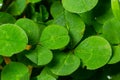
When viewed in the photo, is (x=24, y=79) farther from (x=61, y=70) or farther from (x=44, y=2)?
(x=44, y=2)

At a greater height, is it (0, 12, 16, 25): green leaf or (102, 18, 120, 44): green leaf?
(0, 12, 16, 25): green leaf

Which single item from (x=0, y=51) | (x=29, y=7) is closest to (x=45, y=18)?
(x=29, y=7)

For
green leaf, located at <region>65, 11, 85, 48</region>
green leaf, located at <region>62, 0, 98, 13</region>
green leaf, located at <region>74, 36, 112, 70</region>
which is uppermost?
green leaf, located at <region>62, 0, 98, 13</region>

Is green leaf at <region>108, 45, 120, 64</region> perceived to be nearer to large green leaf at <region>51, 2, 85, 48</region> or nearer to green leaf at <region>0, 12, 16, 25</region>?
large green leaf at <region>51, 2, 85, 48</region>

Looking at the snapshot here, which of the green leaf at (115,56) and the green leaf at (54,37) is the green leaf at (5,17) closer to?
the green leaf at (54,37)

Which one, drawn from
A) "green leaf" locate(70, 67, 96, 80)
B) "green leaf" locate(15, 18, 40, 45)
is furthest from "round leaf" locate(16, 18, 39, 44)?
"green leaf" locate(70, 67, 96, 80)

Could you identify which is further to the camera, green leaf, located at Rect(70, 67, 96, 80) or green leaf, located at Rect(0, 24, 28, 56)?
green leaf, located at Rect(70, 67, 96, 80)
